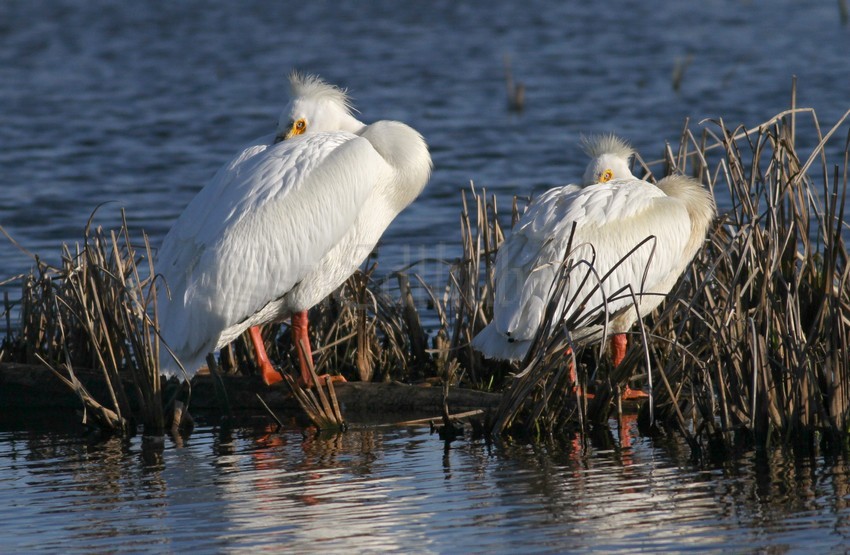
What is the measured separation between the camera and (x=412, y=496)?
5367 millimetres

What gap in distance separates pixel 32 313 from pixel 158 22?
2249 cm

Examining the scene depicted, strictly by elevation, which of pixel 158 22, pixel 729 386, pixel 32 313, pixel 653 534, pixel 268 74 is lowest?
pixel 653 534

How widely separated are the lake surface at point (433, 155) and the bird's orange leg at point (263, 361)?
0.30 meters

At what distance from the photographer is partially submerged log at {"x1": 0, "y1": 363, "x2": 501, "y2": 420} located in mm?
6723

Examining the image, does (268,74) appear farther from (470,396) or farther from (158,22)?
(470,396)

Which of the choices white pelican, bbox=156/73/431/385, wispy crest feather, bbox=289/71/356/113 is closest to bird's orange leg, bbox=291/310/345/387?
white pelican, bbox=156/73/431/385

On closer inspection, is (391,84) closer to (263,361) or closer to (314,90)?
(314,90)

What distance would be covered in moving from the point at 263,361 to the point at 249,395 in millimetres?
202

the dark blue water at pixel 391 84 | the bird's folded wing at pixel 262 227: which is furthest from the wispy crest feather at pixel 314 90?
the dark blue water at pixel 391 84

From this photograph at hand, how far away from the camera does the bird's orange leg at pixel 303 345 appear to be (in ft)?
22.8

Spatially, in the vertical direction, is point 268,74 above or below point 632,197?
above

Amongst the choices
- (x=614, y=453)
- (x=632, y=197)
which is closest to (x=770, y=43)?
(x=632, y=197)

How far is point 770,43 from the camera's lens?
2388 centimetres

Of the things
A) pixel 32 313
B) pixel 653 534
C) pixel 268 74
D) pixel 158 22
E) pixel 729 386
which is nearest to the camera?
pixel 653 534
